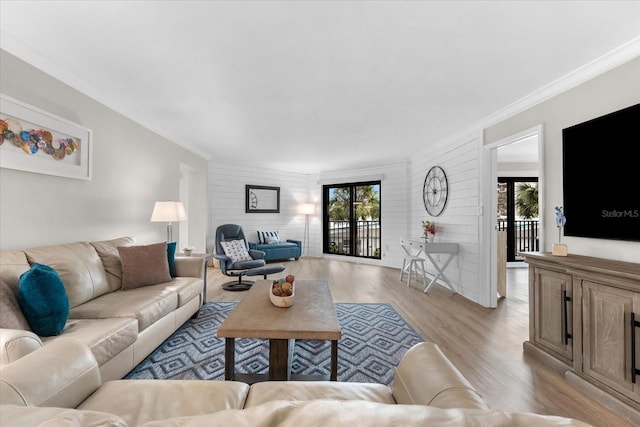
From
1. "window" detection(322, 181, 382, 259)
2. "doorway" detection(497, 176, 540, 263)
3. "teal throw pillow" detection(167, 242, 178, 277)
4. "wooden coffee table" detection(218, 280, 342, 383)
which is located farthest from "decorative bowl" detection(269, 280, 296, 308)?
"doorway" detection(497, 176, 540, 263)

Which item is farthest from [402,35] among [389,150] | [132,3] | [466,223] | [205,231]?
[205,231]

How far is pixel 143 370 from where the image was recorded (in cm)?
217

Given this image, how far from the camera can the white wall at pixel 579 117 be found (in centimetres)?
211

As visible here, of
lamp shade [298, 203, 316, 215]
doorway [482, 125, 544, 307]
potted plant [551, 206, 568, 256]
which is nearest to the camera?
potted plant [551, 206, 568, 256]

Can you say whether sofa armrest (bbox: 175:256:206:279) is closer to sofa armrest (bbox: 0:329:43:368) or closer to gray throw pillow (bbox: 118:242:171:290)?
gray throw pillow (bbox: 118:242:171:290)

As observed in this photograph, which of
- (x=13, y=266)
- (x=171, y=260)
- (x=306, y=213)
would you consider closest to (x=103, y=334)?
(x=13, y=266)

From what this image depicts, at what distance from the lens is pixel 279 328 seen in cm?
178

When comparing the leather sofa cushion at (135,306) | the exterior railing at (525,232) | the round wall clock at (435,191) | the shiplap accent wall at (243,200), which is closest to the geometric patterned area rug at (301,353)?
the leather sofa cushion at (135,306)

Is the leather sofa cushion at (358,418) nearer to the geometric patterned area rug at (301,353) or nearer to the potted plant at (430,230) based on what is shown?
the geometric patterned area rug at (301,353)

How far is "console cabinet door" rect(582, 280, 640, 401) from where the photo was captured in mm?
1729

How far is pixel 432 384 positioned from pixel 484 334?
2456 millimetres

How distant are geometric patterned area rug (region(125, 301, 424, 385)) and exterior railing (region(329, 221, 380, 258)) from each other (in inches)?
150

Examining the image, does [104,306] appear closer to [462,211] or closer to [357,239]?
[462,211]

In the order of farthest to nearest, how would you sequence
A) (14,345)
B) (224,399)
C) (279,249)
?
(279,249), (14,345), (224,399)
